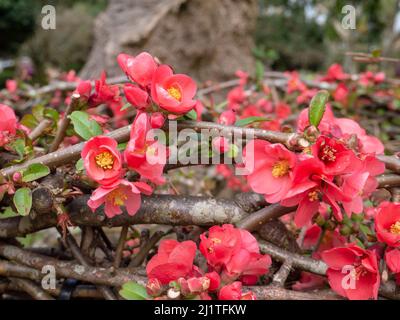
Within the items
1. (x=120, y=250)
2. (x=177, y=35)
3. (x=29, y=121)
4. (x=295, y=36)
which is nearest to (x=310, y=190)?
(x=120, y=250)

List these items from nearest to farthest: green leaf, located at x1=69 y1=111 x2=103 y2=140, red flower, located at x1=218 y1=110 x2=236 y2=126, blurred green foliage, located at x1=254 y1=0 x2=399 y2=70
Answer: green leaf, located at x1=69 y1=111 x2=103 y2=140, red flower, located at x1=218 y1=110 x2=236 y2=126, blurred green foliage, located at x1=254 y1=0 x2=399 y2=70

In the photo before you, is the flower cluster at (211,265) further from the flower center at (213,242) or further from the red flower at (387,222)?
the red flower at (387,222)

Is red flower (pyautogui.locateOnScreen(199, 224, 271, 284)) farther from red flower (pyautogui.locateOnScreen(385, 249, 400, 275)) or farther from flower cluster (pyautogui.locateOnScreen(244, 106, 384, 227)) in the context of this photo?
red flower (pyautogui.locateOnScreen(385, 249, 400, 275))

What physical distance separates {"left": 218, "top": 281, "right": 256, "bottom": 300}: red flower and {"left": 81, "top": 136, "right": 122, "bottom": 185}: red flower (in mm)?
202

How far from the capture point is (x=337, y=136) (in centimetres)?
76

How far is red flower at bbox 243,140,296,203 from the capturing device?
0.66m

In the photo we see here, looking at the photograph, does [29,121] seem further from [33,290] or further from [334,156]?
[334,156]

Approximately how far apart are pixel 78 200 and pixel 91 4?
10.0 meters

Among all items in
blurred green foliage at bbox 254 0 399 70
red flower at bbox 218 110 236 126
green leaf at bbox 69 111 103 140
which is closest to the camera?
green leaf at bbox 69 111 103 140

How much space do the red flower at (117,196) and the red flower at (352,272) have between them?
281 mm

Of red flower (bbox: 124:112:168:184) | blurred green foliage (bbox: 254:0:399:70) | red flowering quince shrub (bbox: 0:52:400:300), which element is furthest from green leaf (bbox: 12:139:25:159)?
blurred green foliage (bbox: 254:0:399:70)

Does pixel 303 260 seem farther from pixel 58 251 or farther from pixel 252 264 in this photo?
pixel 58 251

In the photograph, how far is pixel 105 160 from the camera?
0.66 m

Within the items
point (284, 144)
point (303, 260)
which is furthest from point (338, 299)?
point (284, 144)
